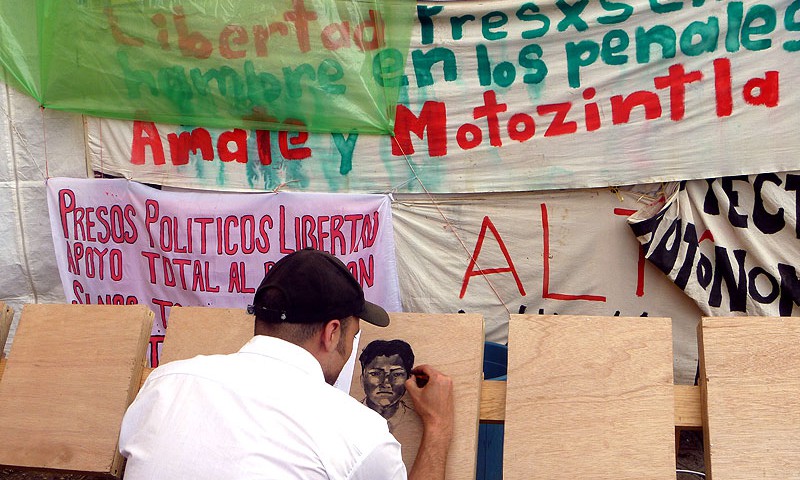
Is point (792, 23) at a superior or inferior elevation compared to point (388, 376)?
superior

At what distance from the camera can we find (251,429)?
161 centimetres

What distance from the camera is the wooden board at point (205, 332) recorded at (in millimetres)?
2605

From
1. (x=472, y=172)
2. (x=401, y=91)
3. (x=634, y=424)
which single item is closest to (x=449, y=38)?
(x=401, y=91)

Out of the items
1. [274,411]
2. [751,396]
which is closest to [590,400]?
[751,396]

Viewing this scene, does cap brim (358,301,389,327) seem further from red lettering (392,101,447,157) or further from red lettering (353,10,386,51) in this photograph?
red lettering (353,10,386,51)

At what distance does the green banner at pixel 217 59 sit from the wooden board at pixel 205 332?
141 centimetres

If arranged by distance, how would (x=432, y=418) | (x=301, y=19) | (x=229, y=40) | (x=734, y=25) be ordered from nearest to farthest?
(x=432, y=418) → (x=734, y=25) → (x=301, y=19) → (x=229, y=40)

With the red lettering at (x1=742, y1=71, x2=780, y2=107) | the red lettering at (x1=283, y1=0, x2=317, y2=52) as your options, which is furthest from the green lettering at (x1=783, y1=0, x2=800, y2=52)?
the red lettering at (x1=283, y1=0, x2=317, y2=52)

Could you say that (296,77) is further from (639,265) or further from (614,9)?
(639,265)

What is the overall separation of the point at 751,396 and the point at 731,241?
150cm

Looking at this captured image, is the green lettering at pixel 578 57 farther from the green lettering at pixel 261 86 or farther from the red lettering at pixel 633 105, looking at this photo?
the green lettering at pixel 261 86

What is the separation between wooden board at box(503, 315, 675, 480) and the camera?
2164 millimetres

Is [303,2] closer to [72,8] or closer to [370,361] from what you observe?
[72,8]

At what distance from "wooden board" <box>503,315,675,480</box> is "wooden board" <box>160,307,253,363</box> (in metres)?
0.80
